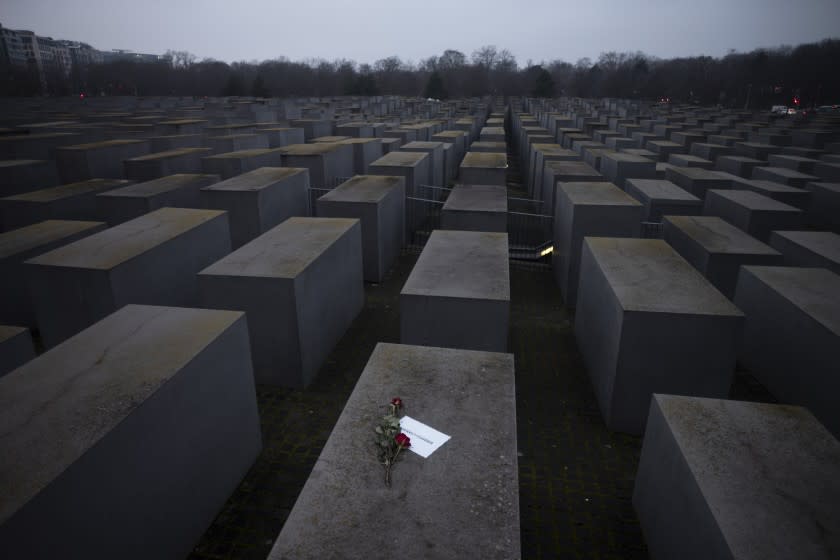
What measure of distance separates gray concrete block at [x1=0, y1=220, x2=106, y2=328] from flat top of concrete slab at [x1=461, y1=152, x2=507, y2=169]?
11.1 metres

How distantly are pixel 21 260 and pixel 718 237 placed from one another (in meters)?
13.1

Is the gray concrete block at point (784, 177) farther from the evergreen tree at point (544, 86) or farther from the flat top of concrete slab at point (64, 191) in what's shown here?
the evergreen tree at point (544, 86)

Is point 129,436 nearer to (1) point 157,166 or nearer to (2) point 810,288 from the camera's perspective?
(2) point 810,288

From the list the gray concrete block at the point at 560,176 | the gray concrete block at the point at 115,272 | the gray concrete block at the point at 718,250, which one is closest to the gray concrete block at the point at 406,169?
the gray concrete block at the point at 560,176

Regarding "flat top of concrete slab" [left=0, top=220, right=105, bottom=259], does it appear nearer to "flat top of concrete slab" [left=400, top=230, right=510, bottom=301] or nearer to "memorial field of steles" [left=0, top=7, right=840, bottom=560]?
"memorial field of steles" [left=0, top=7, right=840, bottom=560]

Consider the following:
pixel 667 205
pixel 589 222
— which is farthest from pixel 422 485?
pixel 667 205

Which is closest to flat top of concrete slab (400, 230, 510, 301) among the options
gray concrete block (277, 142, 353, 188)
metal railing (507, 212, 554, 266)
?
metal railing (507, 212, 554, 266)

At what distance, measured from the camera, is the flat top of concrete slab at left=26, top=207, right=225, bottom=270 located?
25.0 ft

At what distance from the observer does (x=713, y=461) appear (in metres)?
4.04

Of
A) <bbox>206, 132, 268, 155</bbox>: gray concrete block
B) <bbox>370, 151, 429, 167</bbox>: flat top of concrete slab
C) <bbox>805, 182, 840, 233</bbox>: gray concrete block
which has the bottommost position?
<bbox>805, 182, 840, 233</bbox>: gray concrete block

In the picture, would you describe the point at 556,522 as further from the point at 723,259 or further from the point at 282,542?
the point at 723,259

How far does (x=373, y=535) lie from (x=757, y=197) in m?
14.0

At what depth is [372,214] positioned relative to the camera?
11625 mm

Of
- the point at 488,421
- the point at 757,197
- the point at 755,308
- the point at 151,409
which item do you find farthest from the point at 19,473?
the point at 757,197
